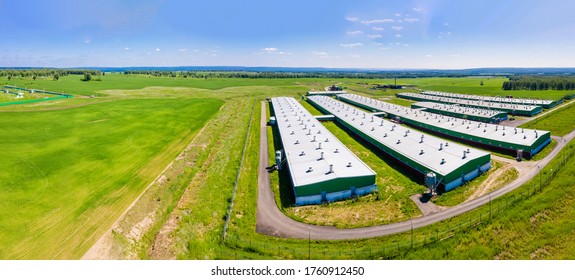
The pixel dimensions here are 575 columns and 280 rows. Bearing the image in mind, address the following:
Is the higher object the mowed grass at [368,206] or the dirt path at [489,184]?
the dirt path at [489,184]

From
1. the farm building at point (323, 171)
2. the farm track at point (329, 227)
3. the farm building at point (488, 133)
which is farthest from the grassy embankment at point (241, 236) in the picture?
the farm building at point (488, 133)

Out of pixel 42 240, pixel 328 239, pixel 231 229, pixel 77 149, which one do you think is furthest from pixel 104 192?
pixel 328 239

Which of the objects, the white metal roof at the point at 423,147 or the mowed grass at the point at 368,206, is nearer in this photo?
the mowed grass at the point at 368,206

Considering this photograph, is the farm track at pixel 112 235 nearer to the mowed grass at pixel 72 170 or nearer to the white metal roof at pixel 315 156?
the mowed grass at pixel 72 170

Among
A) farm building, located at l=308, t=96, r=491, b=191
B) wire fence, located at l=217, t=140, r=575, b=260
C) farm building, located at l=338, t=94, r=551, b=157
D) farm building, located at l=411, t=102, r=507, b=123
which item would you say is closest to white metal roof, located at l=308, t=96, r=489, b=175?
farm building, located at l=308, t=96, r=491, b=191

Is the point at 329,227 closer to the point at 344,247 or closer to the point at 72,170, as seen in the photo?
the point at 344,247

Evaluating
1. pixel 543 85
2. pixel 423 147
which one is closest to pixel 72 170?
pixel 423 147
